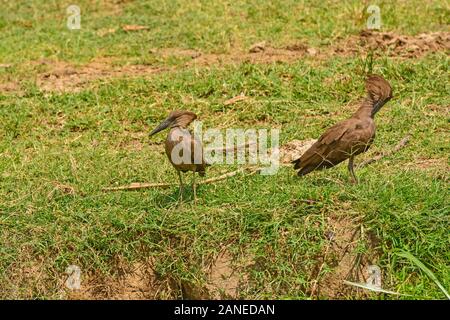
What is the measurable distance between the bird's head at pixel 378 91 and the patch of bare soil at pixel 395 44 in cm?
313

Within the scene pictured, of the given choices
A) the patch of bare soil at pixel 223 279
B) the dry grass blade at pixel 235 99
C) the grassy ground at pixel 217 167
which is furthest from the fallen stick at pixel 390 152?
the dry grass blade at pixel 235 99

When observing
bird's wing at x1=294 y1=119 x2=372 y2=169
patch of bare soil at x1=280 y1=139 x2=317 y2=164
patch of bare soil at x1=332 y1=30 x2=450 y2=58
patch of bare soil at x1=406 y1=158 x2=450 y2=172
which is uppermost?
bird's wing at x1=294 y1=119 x2=372 y2=169

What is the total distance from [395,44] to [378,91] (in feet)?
11.1

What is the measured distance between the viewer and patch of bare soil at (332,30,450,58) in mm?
9320

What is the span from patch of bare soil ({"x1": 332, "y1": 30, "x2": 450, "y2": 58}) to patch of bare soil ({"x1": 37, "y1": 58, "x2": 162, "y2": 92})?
2134 mm

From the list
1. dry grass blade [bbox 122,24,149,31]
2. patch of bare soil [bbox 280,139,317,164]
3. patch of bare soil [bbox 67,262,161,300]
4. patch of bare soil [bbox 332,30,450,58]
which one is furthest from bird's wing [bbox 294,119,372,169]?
dry grass blade [bbox 122,24,149,31]

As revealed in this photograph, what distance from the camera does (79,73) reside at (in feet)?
31.3

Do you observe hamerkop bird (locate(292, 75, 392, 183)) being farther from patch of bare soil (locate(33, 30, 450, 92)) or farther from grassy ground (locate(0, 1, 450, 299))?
patch of bare soil (locate(33, 30, 450, 92))

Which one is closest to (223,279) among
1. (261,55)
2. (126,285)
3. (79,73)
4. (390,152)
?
(126,285)

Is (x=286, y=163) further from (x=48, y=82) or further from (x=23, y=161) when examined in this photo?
(x=48, y=82)

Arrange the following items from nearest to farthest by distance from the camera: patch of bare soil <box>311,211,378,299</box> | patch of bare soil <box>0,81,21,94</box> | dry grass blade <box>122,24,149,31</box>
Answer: patch of bare soil <box>311,211,378,299</box> → patch of bare soil <box>0,81,21,94</box> → dry grass blade <box>122,24,149,31</box>

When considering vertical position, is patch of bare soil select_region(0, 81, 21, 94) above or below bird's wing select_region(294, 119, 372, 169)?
below

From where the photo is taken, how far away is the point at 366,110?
20.5 ft

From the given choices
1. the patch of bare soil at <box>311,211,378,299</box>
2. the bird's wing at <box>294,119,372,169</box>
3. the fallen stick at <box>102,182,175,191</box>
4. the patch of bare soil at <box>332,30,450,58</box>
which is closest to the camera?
the patch of bare soil at <box>311,211,378,299</box>
